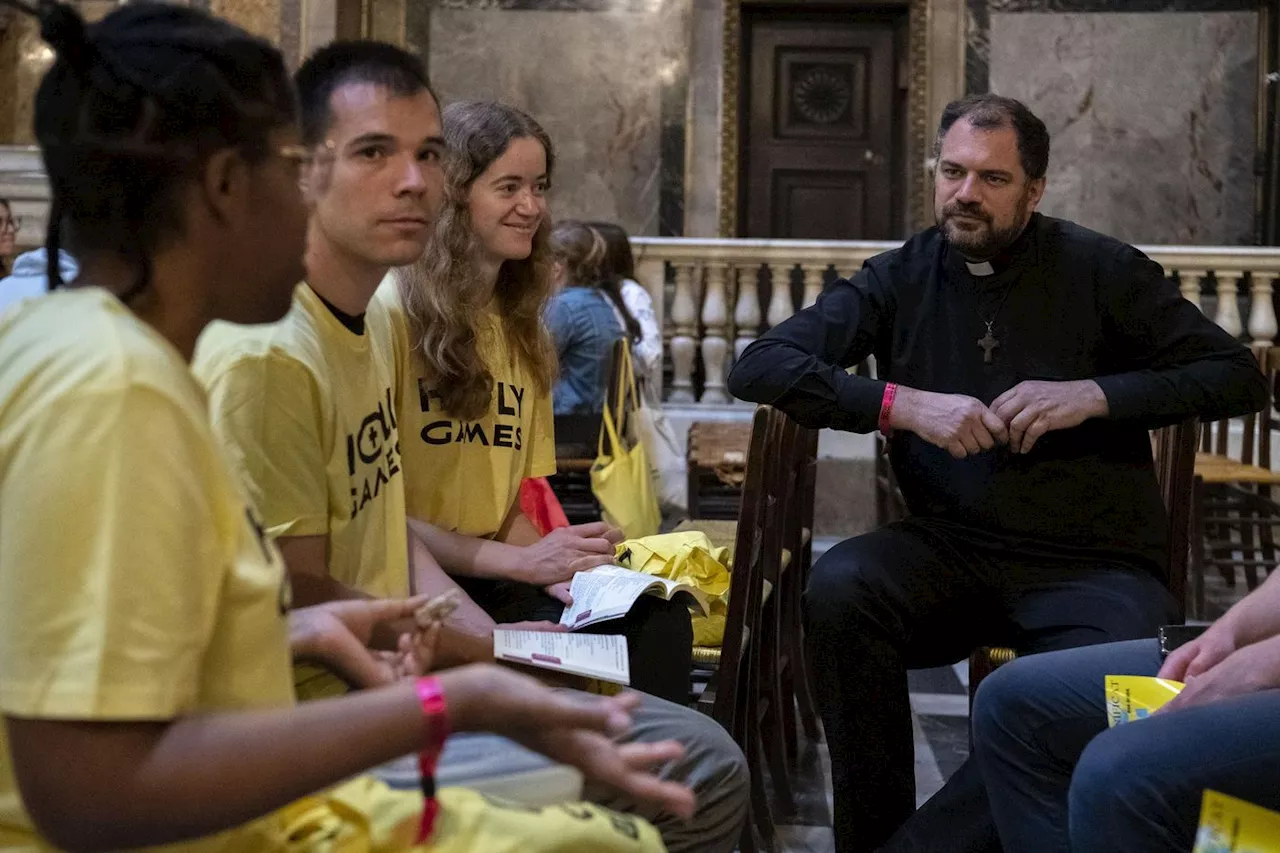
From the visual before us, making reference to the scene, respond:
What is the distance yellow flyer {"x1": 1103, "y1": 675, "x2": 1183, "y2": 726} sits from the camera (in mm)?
1991

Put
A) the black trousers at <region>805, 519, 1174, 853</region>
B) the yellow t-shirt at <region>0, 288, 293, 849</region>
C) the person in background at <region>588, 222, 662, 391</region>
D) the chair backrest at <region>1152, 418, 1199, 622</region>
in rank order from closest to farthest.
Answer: the yellow t-shirt at <region>0, 288, 293, 849</region>
the black trousers at <region>805, 519, 1174, 853</region>
the chair backrest at <region>1152, 418, 1199, 622</region>
the person in background at <region>588, 222, 662, 391</region>

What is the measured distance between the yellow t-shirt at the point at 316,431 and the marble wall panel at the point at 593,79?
7773 millimetres

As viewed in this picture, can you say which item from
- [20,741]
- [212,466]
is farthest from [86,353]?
[20,741]

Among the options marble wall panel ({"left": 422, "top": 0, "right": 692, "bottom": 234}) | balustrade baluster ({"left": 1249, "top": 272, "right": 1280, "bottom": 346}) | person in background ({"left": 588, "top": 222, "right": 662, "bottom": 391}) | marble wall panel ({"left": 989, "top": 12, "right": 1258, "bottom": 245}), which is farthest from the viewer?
marble wall panel ({"left": 422, "top": 0, "right": 692, "bottom": 234})

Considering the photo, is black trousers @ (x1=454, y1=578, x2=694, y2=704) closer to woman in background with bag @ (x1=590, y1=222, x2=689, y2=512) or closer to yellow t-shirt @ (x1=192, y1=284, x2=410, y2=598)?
yellow t-shirt @ (x1=192, y1=284, x2=410, y2=598)

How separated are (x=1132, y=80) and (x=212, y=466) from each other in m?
9.43

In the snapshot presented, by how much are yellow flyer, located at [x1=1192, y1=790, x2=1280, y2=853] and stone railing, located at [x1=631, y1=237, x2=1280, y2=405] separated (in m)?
6.27

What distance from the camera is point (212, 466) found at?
1.12 metres

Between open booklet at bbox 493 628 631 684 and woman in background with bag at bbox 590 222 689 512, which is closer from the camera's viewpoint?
open booklet at bbox 493 628 631 684

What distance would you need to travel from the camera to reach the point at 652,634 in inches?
101

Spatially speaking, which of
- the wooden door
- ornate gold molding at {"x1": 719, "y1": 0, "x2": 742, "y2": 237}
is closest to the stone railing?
ornate gold molding at {"x1": 719, "y1": 0, "x2": 742, "y2": 237}

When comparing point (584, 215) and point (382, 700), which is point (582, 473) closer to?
point (382, 700)

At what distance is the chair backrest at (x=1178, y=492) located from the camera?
3018 millimetres

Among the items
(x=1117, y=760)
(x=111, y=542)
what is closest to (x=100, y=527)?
(x=111, y=542)
